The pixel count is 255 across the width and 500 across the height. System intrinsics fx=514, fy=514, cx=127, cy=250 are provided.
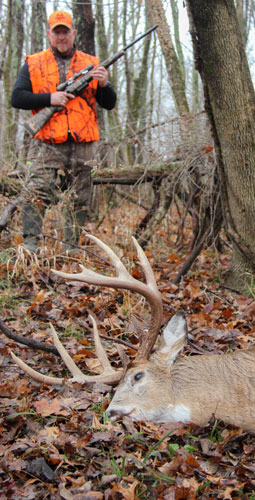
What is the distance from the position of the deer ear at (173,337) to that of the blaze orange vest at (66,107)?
365cm

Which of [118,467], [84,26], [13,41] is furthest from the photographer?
[13,41]

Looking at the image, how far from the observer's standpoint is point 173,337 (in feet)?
11.5

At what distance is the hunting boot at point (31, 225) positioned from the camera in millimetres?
6305

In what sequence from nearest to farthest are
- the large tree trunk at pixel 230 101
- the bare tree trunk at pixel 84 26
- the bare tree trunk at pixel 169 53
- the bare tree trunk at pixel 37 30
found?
the large tree trunk at pixel 230 101 → the bare tree trunk at pixel 169 53 → the bare tree trunk at pixel 84 26 → the bare tree trunk at pixel 37 30

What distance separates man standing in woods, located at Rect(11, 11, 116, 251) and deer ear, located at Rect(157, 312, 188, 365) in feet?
9.84

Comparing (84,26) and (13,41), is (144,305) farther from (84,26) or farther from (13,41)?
(13,41)

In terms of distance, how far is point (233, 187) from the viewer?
5586 millimetres

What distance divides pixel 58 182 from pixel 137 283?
3.67m

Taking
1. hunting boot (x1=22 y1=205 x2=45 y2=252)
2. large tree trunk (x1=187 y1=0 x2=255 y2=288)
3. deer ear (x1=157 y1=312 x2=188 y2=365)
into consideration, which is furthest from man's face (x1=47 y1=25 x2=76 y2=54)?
deer ear (x1=157 y1=312 x2=188 y2=365)

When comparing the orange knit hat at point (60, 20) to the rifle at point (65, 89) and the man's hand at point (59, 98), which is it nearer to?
the rifle at point (65, 89)

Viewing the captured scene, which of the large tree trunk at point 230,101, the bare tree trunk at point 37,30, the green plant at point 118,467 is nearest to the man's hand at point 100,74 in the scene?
the large tree trunk at point 230,101

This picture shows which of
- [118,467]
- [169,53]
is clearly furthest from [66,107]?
[118,467]

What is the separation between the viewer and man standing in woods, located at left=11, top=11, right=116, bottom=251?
6.34 m

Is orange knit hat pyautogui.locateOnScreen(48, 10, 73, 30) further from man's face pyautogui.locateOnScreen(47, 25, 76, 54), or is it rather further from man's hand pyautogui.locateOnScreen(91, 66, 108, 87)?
man's hand pyautogui.locateOnScreen(91, 66, 108, 87)
